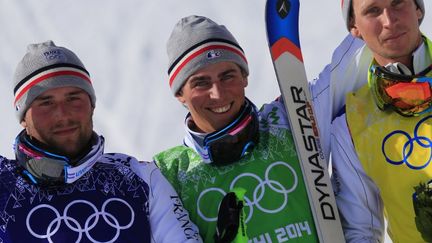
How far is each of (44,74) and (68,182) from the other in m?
0.55

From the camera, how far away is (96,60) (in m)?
8.83

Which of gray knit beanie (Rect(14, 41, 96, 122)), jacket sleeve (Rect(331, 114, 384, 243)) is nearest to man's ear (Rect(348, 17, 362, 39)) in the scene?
jacket sleeve (Rect(331, 114, 384, 243))

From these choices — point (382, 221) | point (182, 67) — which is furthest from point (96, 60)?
point (382, 221)

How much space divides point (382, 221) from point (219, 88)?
1.08 m

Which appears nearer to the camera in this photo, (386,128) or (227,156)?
(386,128)

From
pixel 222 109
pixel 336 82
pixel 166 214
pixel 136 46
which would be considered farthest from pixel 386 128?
pixel 136 46

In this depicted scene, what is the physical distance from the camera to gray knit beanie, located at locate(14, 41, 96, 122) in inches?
144

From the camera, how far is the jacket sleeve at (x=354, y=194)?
3730mm

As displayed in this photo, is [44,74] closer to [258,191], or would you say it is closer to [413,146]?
[258,191]

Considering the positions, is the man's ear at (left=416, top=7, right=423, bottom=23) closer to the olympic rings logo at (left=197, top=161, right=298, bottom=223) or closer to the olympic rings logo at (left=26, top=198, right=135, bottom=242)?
the olympic rings logo at (left=197, top=161, right=298, bottom=223)

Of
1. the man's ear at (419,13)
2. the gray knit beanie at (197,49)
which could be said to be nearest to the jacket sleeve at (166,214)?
the gray knit beanie at (197,49)

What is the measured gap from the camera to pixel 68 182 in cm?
357

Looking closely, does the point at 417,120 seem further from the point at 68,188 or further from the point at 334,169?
the point at 68,188

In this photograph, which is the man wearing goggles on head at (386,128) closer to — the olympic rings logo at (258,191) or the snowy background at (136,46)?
the olympic rings logo at (258,191)
